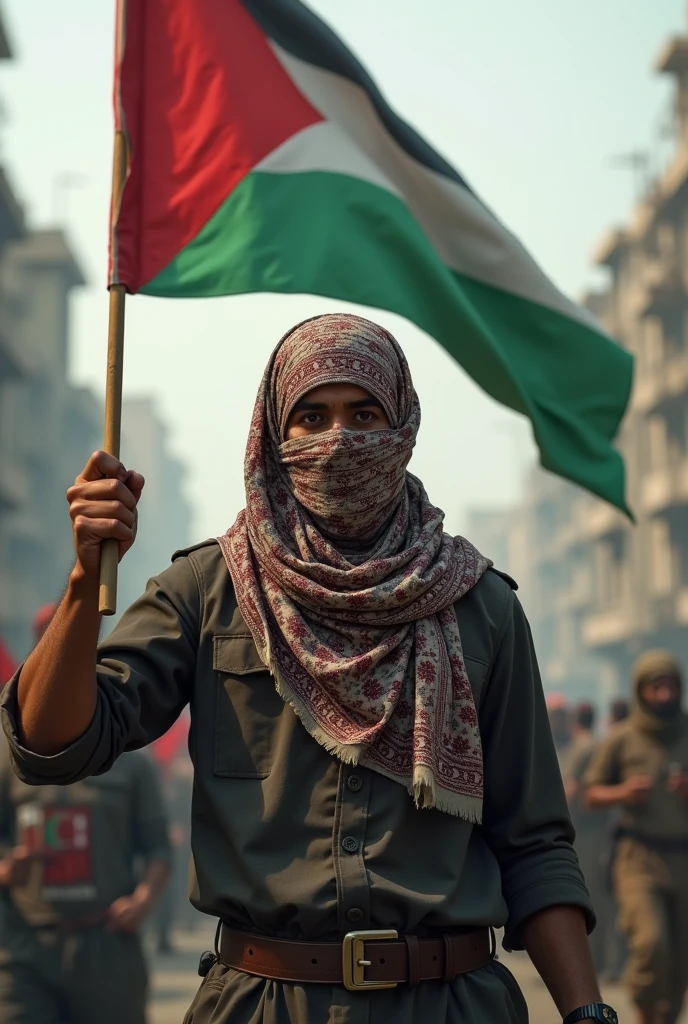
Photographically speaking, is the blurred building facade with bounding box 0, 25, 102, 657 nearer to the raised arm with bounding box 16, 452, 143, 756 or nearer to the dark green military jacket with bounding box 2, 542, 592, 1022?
the dark green military jacket with bounding box 2, 542, 592, 1022

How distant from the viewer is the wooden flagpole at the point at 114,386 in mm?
2689

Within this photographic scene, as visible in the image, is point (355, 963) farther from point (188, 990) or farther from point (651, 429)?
point (651, 429)

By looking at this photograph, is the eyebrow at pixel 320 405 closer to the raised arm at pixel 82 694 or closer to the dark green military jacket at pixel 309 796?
the dark green military jacket at pixel 309 796

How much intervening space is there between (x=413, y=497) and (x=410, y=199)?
2254 millimetres

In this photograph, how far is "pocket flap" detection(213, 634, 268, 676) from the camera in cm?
300

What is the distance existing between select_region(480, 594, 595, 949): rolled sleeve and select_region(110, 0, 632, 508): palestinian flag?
1387 mm

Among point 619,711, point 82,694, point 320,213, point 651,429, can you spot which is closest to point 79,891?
point 320,213

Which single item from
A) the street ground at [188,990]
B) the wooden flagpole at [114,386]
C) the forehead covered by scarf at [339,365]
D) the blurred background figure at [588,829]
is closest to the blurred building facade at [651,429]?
the street ground at [188,990]

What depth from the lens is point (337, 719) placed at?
2.91m

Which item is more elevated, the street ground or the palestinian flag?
the palestinian flag

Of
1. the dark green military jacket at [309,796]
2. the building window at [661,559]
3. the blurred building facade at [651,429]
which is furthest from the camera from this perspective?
the building window at [661,559]

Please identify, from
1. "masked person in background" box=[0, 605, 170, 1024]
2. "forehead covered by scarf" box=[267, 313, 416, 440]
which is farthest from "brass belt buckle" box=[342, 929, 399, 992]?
"masked person in background" box=[0, 605, 170, 1024]

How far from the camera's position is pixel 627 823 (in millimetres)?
9031

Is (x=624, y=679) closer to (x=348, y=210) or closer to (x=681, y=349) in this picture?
(x=681, y=349)
